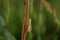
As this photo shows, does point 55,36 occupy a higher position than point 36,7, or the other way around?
point 36,7

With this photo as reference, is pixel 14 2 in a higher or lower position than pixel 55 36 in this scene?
higher

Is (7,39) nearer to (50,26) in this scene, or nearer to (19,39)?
(19,39)

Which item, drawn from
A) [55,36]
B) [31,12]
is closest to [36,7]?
[31,12]

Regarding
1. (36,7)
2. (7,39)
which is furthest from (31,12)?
(7,39)


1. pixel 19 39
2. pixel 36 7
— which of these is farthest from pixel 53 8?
pixel 19 39

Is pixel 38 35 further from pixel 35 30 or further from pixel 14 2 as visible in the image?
pixel 14 2
